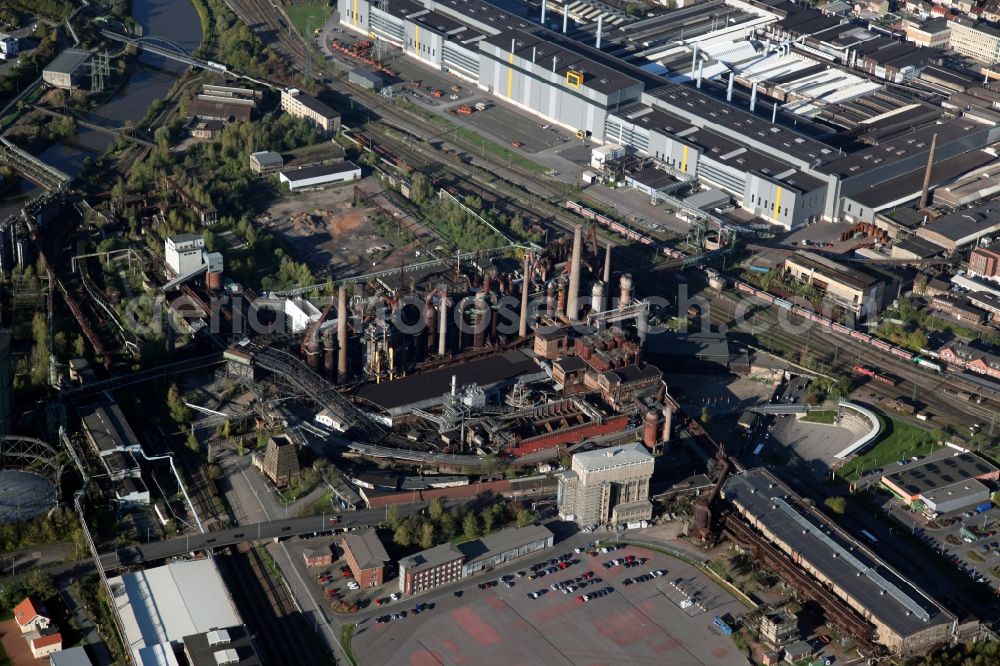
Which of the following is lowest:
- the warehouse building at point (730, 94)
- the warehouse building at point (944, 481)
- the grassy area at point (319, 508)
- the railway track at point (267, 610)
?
the railway track at point (267, 610)

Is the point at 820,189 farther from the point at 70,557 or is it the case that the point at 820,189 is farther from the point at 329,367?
the point at 70,557

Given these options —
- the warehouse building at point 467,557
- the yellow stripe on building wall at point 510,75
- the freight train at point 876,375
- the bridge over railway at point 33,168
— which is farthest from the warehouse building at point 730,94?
the warehouse building at point 467,557

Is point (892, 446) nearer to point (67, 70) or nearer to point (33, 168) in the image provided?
point (33, 168)

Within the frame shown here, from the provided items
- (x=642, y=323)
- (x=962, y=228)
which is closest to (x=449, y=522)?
(x=642, y=323)

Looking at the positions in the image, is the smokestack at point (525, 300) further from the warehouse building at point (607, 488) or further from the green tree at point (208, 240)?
the green tree at point (208, 240)

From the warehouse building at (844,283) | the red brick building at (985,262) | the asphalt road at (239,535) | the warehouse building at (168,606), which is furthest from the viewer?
the red brick building at (985,262)

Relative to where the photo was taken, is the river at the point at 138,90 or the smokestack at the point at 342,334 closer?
the smokestack at the point at 342,334
